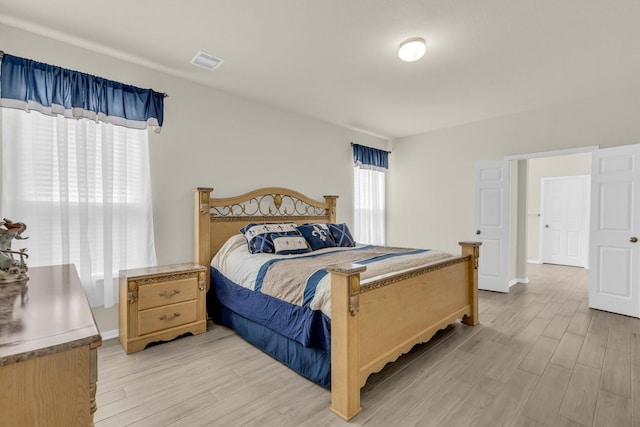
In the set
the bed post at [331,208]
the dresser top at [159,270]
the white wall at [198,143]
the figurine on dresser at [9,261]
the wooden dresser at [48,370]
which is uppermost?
the white wall at [198,143]

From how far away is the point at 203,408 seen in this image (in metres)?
1.86

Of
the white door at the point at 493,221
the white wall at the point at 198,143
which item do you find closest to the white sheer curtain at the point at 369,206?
the white wall at the point at 198,143

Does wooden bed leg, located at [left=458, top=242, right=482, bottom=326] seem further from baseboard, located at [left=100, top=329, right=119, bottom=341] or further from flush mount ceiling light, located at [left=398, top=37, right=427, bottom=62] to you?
baseboard, located at [left=100, top=329, right=119, bottom=341]

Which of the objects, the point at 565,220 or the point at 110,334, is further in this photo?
the point at 565,220

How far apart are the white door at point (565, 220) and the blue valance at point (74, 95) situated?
26.2 feet

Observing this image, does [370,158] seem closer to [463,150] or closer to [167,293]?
[463,150]

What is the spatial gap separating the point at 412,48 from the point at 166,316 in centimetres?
319

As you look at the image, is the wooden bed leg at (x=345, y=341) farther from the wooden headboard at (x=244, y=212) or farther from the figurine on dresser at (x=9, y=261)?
the wooden headboard at (x=244, y=212)

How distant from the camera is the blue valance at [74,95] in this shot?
232 cm

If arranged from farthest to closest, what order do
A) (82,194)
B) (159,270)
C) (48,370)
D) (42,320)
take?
(159,270), (82,194), (42,320), (48,370)

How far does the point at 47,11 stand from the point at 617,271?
6.13 meters

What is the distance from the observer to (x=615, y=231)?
11.8 feet

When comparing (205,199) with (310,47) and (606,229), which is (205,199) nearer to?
(310,47)

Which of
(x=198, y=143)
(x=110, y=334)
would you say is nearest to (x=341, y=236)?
(x=198, y=143)
